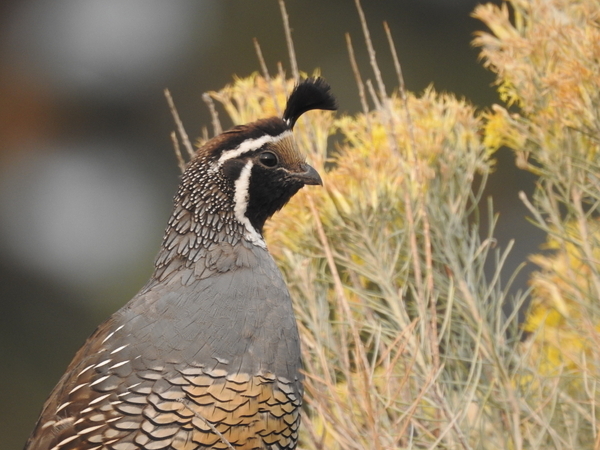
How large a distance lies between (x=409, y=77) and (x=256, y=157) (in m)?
3.19

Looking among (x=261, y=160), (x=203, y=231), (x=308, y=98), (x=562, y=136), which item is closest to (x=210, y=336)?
(x=203, y=231)

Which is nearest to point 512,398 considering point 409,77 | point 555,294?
point 555,294

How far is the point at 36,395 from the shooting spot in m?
5.02

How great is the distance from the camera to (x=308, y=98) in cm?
192

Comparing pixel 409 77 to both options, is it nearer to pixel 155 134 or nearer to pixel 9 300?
pixel 155 134

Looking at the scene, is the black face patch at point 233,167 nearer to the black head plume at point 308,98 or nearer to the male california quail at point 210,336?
the male california quail at point 210,336

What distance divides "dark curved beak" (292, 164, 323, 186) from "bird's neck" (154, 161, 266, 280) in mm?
164

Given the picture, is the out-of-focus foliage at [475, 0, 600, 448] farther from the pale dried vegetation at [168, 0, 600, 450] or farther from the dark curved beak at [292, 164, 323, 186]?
the dark curved beak at [292, 164, 323, 186]

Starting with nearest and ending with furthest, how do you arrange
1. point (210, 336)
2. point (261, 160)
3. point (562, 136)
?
1. point (210, 336)
2. point (562, 136)
3. point (261, 160)

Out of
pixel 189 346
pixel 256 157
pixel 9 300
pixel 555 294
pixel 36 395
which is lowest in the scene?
pixel 36 395

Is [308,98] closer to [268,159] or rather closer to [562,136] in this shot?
[268,159]

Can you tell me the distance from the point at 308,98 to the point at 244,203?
276mm

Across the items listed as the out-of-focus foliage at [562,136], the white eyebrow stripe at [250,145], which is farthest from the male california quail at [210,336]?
the out-of-focus foliage at [562,136]

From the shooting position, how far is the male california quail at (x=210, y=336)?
1.60 metres
